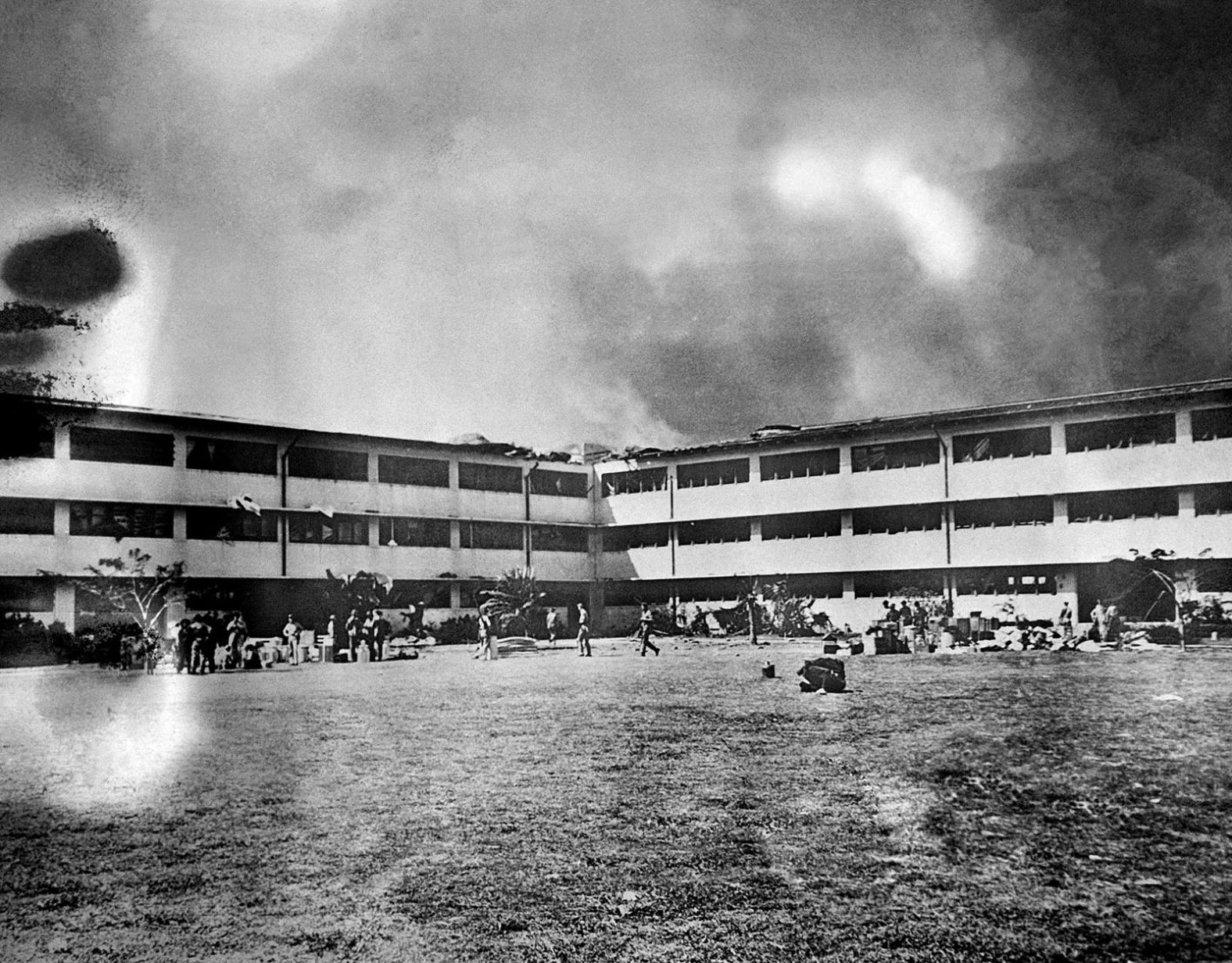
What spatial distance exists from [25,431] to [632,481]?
307 cm

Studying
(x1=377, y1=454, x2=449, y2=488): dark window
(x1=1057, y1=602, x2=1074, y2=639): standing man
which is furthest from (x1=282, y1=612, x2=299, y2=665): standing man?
(x1=1057, y1=602, x2=1074, y2=639): standing man

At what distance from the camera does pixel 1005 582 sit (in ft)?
15.6

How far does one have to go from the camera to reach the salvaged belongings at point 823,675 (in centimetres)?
586

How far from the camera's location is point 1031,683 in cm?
538

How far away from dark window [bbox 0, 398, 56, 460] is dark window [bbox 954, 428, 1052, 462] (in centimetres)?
439

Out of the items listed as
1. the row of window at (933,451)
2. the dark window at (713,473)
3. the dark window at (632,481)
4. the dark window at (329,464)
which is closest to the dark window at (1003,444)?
the row of window at (933,451)

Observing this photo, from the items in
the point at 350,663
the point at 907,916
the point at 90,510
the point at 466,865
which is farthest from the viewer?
the point at 350,663

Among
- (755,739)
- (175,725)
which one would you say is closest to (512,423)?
(755,739)

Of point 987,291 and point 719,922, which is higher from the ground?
point 987,291

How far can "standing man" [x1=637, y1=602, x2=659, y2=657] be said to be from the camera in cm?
535

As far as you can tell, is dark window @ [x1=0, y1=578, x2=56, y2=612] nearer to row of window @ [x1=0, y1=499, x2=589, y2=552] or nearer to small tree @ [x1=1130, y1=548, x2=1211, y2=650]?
row of window @ [x1=0, y1=499, x2=589, y2=552]

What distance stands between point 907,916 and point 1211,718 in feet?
11.3

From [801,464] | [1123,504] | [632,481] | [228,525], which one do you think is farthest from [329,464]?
[1123,504]

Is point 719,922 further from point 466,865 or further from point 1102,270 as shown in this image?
point 1102,270
